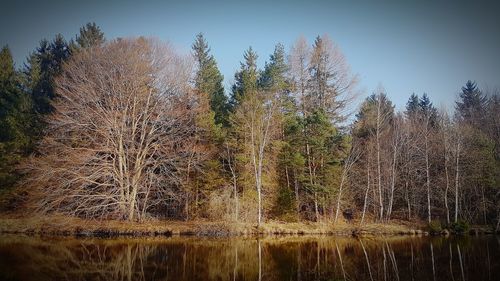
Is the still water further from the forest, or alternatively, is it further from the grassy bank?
the forest

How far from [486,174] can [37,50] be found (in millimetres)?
48135

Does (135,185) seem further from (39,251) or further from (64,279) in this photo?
(64,279)

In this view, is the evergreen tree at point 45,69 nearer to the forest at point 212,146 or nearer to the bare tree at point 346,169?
the forest at point 212,146

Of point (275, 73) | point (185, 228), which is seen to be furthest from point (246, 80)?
point (185, 228)

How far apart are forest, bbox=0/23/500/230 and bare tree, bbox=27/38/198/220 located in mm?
119

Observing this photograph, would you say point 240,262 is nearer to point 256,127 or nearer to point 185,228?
point 185,228

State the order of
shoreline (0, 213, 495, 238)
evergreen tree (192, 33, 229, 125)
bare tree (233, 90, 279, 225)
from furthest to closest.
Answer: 1. evergreen tree (192, 33, 229, 125)
2. bare tree (233, 90, 279, 225)
3. shoreline (0, 213, 495, 238)

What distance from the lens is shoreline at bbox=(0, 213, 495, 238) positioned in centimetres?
2578

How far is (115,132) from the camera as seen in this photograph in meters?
28.8

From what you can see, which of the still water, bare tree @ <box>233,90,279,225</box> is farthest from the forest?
the still water

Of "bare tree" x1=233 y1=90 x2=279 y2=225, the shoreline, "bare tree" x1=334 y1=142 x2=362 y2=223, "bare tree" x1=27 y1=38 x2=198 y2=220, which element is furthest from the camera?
"bare tree" x1=334 y1=142 x2=362 y2=223

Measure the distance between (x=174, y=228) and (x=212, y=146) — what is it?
8.00 metres

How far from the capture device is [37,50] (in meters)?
41.2

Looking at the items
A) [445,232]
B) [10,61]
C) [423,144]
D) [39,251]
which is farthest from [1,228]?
[423,144]
